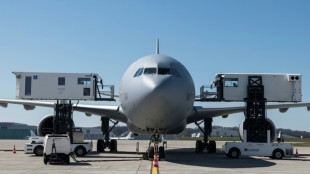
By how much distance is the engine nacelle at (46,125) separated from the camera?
73.9 feet

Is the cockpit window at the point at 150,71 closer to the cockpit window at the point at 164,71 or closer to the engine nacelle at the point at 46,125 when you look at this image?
the cockpit window at the point at 164,71

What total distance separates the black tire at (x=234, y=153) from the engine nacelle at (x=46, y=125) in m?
11.1

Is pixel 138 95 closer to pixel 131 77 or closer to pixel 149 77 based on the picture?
pixel 149 77

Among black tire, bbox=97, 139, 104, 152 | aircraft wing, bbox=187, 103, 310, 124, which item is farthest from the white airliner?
black tire, bbox=97, 139, 104, 152

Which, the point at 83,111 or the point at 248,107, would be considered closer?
the point at 248,107

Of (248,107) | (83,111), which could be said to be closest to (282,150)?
(248,107)

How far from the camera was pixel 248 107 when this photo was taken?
2034 cm

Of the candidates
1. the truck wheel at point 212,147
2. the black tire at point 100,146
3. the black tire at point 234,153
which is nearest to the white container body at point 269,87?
the black tire at point 234,153

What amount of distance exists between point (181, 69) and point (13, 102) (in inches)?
538

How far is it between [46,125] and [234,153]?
11.9m

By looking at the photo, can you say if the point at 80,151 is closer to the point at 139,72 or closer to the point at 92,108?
the point at 92,108

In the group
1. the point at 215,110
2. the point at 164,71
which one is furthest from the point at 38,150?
the point at 215,110

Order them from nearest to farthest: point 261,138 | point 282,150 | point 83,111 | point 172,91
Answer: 1. point 172,91
2. point 282,150
3. point 261,138
4. point 83,111

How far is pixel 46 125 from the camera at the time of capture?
22797mm
